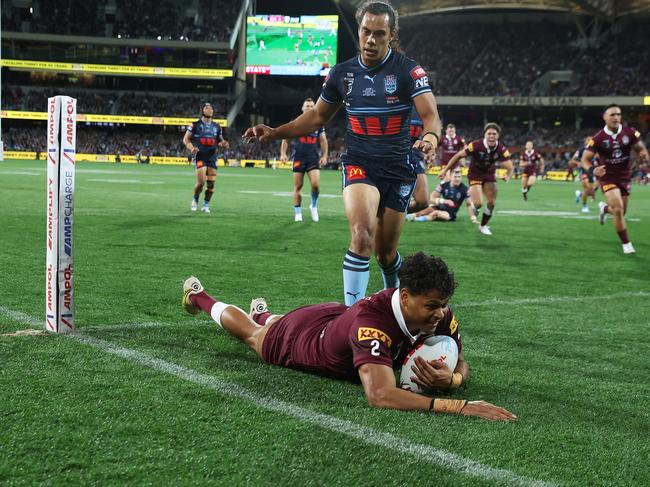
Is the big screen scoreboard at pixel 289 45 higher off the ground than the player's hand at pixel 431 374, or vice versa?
the big screen scoreboard at pixel 289 45

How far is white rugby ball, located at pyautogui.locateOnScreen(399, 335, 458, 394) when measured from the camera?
14.1ft

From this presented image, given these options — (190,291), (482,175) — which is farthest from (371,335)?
(482,175)

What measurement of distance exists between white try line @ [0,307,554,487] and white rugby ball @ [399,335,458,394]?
70 cm

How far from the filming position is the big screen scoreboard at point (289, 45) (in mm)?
65688

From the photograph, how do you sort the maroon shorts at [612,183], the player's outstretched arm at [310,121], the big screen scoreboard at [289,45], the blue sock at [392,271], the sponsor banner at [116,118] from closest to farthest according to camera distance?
the player's outstretched arm at [310,121]
the blue sock at [392,271]
the maroon shorts at [612,183]
the big screen scoreboard at [289,45]
the sponsor banner at [116,118]

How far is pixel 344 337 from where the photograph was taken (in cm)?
425

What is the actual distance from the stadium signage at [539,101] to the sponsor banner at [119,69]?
23.8 m

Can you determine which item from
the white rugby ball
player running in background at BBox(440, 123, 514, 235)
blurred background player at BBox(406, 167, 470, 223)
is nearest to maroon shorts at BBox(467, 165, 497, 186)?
player running in background at BBox(440, 123, 514, 235)

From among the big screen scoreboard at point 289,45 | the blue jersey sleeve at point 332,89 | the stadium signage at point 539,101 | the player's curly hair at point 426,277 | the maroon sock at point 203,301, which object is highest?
the big screen scoreboard at point 289,45

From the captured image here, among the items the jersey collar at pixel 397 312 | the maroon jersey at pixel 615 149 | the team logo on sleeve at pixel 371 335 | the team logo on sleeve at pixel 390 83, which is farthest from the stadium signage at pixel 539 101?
the team logo on sleeve at pixel 371 335

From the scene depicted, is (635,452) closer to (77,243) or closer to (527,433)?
(527,433)

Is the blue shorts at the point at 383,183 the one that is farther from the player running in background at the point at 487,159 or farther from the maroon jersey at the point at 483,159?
the maroon jersey at the point at 483,159

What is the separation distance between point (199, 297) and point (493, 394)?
225 cm

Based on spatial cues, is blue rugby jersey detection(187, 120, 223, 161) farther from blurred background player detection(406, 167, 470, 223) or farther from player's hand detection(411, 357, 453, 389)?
player's hand detection(411, 357, 453, 389)
